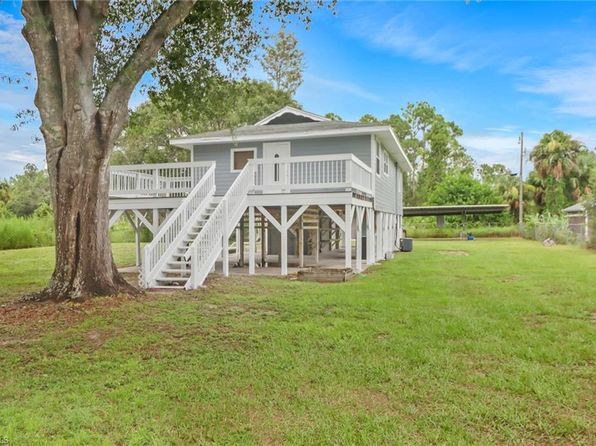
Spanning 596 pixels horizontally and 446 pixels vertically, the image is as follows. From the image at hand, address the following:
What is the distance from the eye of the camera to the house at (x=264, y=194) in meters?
10.5

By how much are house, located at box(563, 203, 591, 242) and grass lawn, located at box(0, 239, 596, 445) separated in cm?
1476

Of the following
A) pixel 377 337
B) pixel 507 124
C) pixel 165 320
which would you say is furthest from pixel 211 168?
pixel 507 124

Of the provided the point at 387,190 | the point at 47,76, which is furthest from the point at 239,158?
the point at 47,76

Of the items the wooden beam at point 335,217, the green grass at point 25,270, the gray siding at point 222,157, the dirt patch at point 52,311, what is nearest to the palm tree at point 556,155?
the gray siding at point 222,157

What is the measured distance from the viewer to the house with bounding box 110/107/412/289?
10.5 m

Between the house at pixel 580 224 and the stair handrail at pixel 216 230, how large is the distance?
16631mm

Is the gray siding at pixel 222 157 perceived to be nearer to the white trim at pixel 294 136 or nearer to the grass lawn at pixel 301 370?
the white trim at pixel 294 136

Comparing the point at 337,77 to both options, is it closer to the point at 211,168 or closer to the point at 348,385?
the point at 211,168

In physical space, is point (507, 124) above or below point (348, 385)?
above

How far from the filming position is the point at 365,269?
13195 mm

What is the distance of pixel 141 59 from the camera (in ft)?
26.5

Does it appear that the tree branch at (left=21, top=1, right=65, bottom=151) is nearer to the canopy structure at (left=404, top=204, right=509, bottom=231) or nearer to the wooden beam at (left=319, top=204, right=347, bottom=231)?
the wooden beam at (left=319, top=204, right=347, bottom=231)

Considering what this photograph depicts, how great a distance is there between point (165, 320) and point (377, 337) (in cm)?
A: 305

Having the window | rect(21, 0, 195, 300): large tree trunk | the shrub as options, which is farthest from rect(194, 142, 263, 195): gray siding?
the shrub
